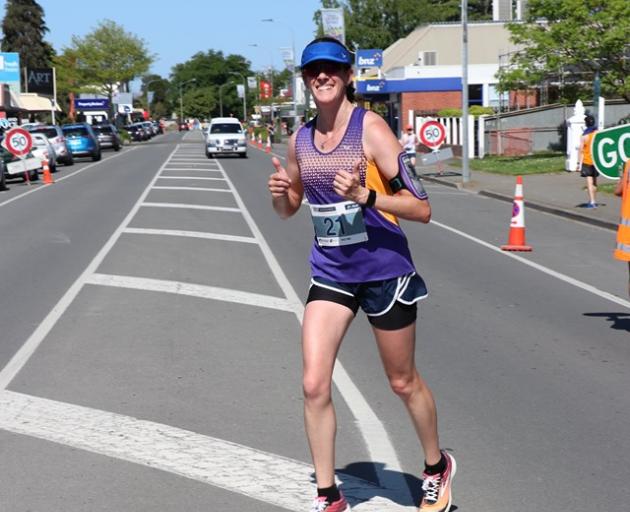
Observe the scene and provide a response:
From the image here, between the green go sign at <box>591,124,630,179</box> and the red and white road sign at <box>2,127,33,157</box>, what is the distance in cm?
2347

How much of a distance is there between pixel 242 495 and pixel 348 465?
0.71m

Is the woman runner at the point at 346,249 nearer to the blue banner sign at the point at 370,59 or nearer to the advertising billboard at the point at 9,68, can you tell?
the blue banner sign at the point at 370,59

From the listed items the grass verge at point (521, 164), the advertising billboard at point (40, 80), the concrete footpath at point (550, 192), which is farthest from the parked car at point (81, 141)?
the advertising billboard at point (40, 80)

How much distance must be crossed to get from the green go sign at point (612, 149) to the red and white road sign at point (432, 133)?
1985cm

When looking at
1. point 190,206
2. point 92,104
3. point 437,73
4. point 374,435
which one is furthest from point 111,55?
point 374,435

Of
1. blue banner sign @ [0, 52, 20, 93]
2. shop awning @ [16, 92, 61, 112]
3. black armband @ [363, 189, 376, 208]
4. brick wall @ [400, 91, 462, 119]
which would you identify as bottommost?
black armband @ [363, 189, 376, 208]

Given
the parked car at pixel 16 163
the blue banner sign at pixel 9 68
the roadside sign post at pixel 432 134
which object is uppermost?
the blue banner sign at pixel 9 68

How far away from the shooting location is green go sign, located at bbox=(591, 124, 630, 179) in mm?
11344

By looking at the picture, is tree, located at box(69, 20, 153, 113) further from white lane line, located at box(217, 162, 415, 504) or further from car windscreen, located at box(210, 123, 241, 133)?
white lane line, located at box(217, 162, 415, 504)

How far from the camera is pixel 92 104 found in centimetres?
10031

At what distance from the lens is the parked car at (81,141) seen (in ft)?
162

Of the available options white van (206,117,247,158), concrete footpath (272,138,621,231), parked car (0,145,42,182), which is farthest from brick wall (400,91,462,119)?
parked car (0,145,42,182)

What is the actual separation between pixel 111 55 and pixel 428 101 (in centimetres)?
4342

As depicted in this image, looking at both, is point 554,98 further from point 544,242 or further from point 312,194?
point 312,194
